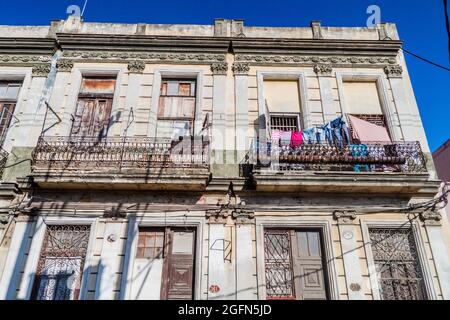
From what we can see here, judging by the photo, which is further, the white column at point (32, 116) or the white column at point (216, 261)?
the white column at point (32, 116)

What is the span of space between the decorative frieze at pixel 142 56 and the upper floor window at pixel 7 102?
167 centimetres

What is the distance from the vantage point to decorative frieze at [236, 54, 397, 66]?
34.1ft

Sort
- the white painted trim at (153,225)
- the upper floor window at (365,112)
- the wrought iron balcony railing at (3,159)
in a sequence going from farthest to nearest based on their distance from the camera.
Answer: the upper floor window at (365,112) < the wrought iron balcony railing at (3,159) < the white painted trim at (153,225)

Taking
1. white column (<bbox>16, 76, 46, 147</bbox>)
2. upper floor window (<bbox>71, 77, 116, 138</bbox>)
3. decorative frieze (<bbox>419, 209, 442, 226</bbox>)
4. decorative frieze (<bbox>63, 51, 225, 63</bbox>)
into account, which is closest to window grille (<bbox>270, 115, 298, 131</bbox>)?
decorative frieze (<bbox>63, 51, 225, 63</bbox>)

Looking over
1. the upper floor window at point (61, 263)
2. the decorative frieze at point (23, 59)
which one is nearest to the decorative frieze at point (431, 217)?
the upper floor window at point (61, 263)

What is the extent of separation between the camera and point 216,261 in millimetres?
7484

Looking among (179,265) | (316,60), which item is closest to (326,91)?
(316,60)

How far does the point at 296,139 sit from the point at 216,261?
3.55m

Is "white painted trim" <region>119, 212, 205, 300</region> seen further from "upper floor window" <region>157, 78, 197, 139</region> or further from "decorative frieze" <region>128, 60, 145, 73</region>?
"decorative frieze" <region>128, 60, 145, 73</region>

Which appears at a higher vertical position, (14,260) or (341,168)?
(341,168)

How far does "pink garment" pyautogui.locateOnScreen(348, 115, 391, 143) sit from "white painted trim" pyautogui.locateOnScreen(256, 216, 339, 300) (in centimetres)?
245

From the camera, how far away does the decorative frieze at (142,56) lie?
10312 millimetres

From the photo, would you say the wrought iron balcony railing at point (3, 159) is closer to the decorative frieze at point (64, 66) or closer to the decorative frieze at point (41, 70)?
the decorative frieze at point (41, 70)

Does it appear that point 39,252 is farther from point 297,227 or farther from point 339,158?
point 339,158
